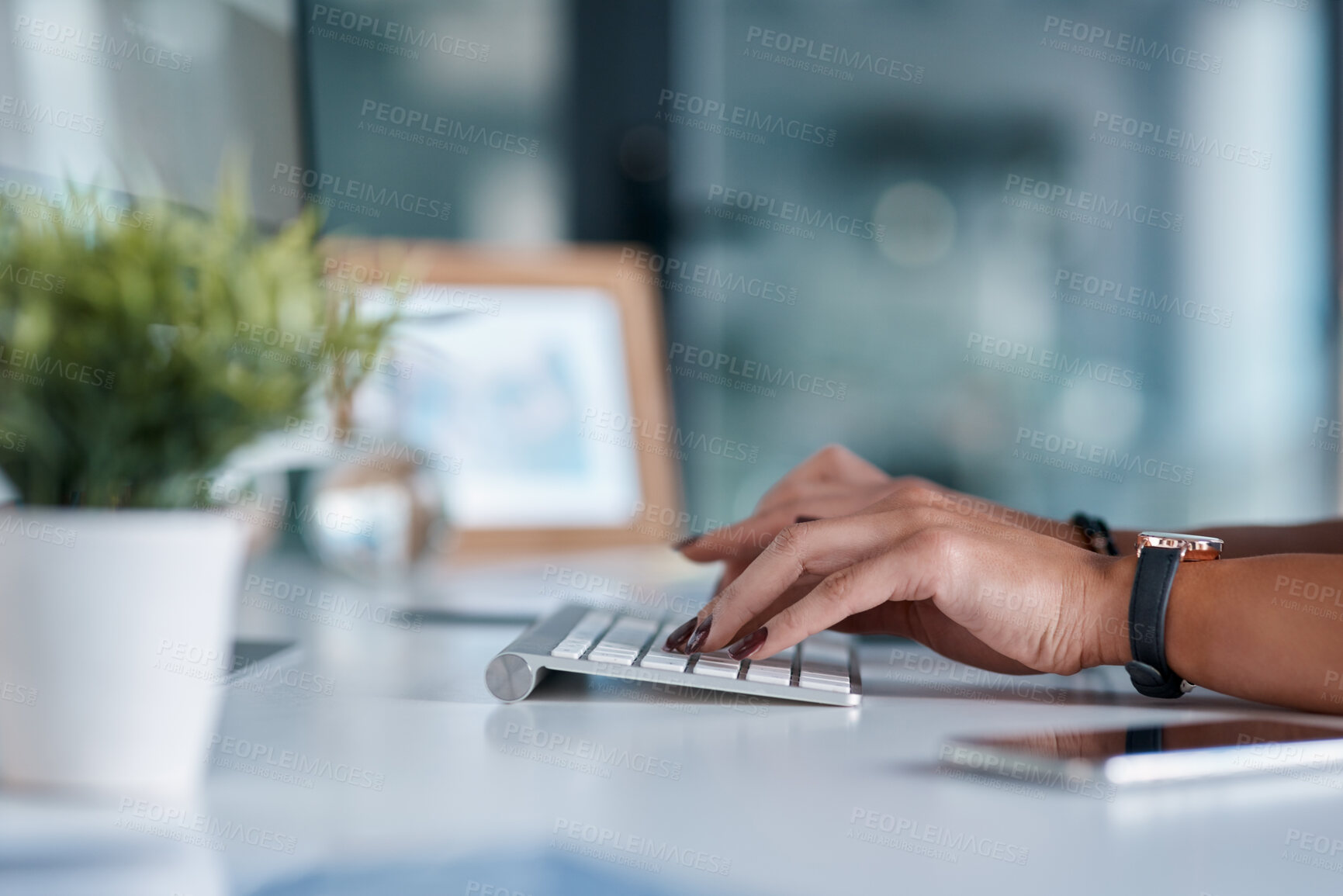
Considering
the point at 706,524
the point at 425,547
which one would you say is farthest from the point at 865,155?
the point at 425,547

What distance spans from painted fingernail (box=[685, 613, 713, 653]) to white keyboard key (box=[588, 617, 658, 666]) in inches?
1.3

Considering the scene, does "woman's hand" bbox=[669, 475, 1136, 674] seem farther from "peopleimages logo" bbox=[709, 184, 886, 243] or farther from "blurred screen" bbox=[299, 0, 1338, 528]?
"peopleimages logo" bbox=[709, 184, 886, 243]

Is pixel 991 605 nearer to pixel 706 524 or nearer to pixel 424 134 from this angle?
pixel 706 524

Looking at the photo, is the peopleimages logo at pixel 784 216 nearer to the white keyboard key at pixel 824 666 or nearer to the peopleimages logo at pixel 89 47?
the peopleimages logo at pixel 89 47

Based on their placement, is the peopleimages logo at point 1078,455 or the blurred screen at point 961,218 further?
the peopleimages logo at point 1078,455

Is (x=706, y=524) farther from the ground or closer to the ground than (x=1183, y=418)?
closer to the ground

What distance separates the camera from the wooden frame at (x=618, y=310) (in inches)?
64.6

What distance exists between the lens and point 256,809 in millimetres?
452

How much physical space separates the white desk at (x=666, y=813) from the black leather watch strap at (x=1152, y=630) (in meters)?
0.01

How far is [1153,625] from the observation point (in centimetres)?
65

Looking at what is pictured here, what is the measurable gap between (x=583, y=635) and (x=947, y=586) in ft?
0.78

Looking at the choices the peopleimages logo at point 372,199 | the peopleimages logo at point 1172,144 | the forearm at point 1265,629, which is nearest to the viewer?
the forearm at point 1265,629

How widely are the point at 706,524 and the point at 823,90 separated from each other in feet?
3.45

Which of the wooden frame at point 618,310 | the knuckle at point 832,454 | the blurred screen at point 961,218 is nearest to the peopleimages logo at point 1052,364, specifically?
the blurred screen at point 961,218
